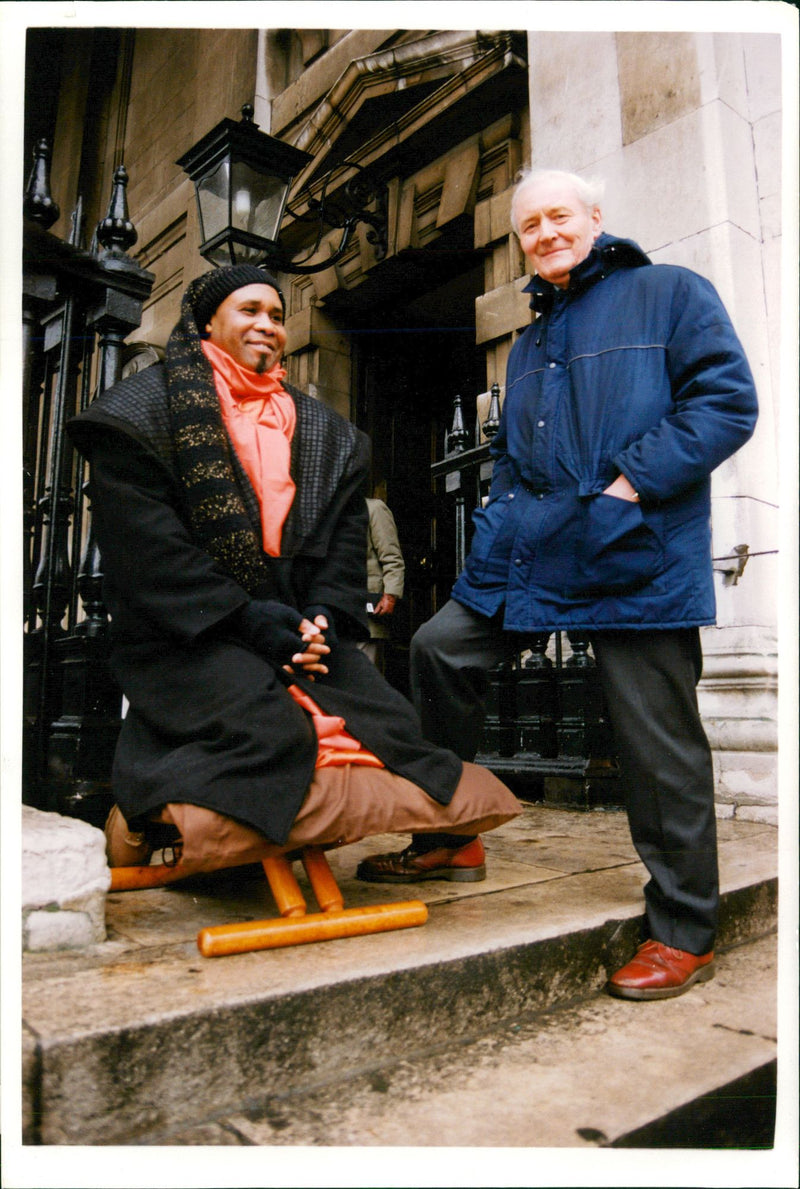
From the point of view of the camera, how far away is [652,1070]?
1.75m

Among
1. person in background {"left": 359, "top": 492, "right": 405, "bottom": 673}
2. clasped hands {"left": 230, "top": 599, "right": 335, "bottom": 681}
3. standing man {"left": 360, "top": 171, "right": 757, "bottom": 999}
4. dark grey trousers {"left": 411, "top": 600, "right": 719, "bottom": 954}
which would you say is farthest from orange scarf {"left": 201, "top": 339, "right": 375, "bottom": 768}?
person in background {"left": 359, "top": 492, "right": 405, "bottom": 673}

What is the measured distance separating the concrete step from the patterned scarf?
2.99ft

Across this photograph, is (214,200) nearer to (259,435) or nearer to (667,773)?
(259,435)

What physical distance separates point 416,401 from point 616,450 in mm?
4839

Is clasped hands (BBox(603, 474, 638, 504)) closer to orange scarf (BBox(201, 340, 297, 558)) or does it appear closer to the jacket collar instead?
the jacket collar

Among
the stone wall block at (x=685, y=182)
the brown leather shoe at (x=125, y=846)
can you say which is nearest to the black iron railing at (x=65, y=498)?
the brown leather shoe at (x=125, y=846)

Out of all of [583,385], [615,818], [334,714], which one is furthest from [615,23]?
[615,818]

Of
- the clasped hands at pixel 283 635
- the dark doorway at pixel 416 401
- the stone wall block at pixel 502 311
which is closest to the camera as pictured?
the clasped hands at pixel 283 635

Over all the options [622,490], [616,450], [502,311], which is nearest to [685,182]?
[502,311]

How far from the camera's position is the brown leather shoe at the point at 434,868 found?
2.58 m

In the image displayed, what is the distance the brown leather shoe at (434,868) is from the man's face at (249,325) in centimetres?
152

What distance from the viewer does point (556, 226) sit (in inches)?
94.1

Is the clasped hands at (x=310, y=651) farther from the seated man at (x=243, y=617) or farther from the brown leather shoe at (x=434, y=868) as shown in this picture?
the brown leather shoe at (x=434, y=868)

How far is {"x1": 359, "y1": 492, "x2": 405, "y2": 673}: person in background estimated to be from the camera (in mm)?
5688
